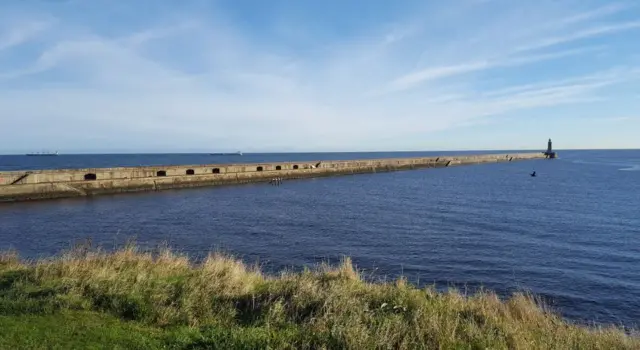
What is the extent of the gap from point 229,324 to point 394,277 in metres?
11.5

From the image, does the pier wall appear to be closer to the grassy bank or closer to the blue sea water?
the blue sea water

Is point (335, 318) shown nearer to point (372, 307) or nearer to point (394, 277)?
point (372, 307)

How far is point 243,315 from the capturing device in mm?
10414

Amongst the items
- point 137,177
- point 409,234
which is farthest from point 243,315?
point 137,177

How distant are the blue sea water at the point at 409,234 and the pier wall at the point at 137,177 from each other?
316 cm

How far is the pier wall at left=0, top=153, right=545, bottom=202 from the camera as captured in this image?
45.9 meters

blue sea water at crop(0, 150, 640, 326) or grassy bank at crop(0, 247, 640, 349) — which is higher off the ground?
grassy bank at crop(0, 247, 640, 349)

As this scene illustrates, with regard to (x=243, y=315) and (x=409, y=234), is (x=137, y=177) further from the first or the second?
(x=243, y=315)

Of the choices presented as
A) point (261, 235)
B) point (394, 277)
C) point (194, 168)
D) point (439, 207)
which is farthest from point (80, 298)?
point (194, 168)

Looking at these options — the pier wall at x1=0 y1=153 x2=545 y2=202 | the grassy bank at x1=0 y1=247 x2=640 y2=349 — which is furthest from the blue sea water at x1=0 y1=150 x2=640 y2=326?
the grassy bank at x1=0 y1=247 x2=640 y2=349

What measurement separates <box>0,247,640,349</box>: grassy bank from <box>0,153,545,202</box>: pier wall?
38.1 m

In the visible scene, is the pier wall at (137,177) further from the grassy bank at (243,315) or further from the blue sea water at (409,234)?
the grassy bank at (243,315)

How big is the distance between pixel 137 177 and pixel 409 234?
39.3 meters

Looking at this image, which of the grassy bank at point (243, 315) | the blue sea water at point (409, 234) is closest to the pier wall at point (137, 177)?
the blue sea water at point (409, 234)
